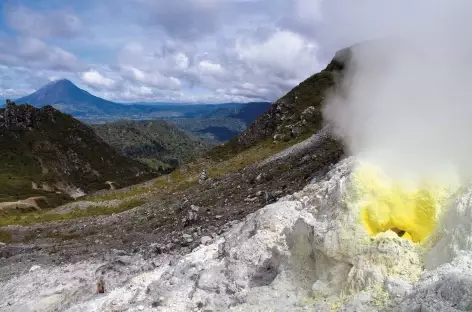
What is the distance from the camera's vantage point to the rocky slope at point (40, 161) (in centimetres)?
13501

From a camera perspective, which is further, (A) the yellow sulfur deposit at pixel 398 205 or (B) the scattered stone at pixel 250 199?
(B) the scattered stone at pixel 250 199

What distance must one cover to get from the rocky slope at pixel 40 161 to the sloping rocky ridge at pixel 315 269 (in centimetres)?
10919

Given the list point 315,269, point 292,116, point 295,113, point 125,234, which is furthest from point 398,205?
point 295,113

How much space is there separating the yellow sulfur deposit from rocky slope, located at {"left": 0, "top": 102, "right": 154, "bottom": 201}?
115202mm

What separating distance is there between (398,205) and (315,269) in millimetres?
3057

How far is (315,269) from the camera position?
13.1m

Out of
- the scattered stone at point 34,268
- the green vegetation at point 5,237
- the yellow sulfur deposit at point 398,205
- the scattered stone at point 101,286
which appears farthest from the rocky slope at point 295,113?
the yellow sulfur deposit at point 398,205

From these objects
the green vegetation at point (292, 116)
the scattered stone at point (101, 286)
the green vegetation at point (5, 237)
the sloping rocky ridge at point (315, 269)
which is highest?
the green vegetation at point (292, 116)

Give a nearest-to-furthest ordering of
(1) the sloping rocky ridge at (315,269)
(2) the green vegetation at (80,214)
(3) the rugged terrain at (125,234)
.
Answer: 1. (1) the sloping rocky ridge at (315,269)
2. (3) the rugged terrain at (125,234)
3. (2) the green vegetation at (80,214)

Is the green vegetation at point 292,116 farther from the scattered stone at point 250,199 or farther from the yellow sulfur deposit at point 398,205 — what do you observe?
the yellow sulfur deposit at point 398,205

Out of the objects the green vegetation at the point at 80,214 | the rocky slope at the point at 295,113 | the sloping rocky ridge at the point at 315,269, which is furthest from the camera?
the rocky slope at the point at 295,113

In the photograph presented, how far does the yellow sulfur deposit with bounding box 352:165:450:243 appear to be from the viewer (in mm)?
12320

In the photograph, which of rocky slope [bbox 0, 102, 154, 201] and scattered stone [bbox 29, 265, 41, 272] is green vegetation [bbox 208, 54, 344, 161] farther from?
rocky slope [bbox 0, 102, 154, 201]

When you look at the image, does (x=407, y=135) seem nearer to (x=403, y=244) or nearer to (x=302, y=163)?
(x=403, y=244)
